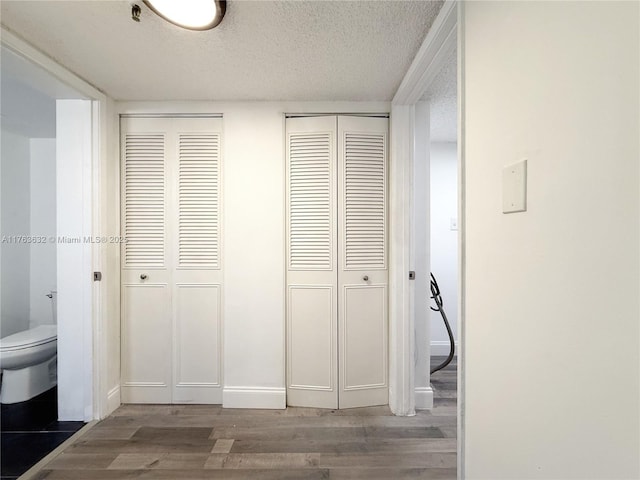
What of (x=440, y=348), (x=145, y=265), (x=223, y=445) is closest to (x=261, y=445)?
(x=223, y=445)

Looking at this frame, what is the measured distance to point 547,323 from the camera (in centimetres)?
65

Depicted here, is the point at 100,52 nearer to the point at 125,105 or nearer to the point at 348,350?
the point at 125,105

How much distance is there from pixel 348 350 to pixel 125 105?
96.6 inches

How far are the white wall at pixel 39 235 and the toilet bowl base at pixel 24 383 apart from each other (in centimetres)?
46

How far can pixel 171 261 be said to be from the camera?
2102mm

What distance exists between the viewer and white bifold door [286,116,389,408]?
2043mm

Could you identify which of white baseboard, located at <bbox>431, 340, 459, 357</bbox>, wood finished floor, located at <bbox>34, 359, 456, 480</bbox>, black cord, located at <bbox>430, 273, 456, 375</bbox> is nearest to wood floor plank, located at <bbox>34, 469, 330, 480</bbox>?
wood finished floor, located at <bbox>34, 359, 456, 480</bbox>

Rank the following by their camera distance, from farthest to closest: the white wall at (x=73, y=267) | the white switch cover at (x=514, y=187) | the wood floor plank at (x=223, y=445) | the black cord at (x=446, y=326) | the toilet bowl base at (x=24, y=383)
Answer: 1. the black cord at (x=446, y=326)
2. the toilet bowl base at (x=24, y=383)
3. the white wall at (x=73, y=267)
4. the wood floor plank at (x=223, y=445)
5. the white switch cover at (x=514, y=187)

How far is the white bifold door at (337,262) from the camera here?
6.70 ft

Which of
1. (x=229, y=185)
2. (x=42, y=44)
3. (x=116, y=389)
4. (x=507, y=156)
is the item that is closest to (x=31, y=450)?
(x=116, y=389)

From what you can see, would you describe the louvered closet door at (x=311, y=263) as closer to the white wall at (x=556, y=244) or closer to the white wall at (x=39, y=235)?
the white wall at (x=556, y=244)

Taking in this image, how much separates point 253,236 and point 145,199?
0.87 metres

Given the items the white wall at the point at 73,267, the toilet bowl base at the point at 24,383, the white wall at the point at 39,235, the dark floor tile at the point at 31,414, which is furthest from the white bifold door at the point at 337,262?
the white wall at the point at 39,235

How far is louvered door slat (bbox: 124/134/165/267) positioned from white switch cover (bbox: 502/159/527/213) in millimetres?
2156
